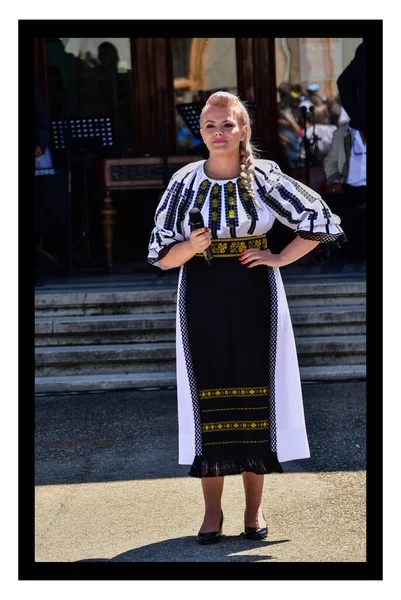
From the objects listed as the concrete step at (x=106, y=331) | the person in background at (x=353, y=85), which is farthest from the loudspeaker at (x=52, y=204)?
the person in background at (x=353, y=85)

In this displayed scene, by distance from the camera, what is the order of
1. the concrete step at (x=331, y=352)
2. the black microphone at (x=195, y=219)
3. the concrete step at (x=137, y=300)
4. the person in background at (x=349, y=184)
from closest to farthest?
the black microphone at (x=195, y=219) < the concrete step at (x=331, y=352) < the concrete step at (x=137, y=300) < the person in background at (x=349, y=184)

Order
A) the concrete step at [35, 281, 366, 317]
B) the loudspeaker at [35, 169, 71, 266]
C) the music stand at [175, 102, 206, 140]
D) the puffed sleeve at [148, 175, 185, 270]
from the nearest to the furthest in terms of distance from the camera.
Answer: the puffed sleeve at [148, 175, 185, 270]
the concrete step at [35, 281, 366, 317]
the loudspeaker at [35, 169, 71, 266]
the music stand at [175, 102, 206, 140]

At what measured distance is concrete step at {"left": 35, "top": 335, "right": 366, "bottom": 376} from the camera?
7559 mm

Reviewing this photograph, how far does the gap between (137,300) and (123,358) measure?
27.1 inches

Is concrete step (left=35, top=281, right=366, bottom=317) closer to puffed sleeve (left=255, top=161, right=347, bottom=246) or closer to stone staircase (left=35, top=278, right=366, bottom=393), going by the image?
stone staircase (left=35, top=278, right=366, bottom=393)

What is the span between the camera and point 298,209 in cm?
429

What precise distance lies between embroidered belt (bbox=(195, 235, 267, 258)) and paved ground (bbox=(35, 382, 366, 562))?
4.06 feet

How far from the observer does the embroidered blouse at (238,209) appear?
4.24 m

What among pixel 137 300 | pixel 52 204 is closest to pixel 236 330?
pixel 137 300

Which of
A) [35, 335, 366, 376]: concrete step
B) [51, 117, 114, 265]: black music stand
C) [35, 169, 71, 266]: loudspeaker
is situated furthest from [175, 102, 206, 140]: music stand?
[35, 335, 366, 376]: concrete step

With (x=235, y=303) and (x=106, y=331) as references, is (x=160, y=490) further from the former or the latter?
(x=106, y=331)

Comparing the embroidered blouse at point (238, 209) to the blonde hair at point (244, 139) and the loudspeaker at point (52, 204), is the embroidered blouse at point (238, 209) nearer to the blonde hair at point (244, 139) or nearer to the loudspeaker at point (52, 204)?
the blonde hair at point (244, 139)

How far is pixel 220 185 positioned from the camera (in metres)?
4.27

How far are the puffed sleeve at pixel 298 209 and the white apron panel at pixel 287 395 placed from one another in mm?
236
